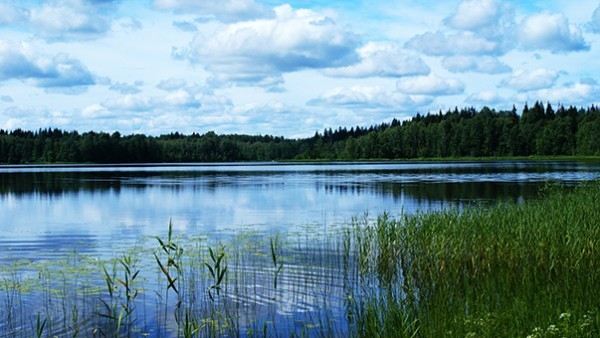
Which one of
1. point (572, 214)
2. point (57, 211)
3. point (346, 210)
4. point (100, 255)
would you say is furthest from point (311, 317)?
point (57, 211)

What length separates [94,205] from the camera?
43.3 meters

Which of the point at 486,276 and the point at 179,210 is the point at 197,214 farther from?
the point at 486,276

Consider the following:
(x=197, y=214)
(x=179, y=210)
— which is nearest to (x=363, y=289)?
(x=197, y=214)

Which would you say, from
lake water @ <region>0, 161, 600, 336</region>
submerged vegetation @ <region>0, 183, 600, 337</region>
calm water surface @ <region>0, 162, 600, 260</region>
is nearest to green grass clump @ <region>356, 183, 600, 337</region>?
submerged vegetation @ <region>0, 183, 600, 337</region>

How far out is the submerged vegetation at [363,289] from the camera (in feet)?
36.3

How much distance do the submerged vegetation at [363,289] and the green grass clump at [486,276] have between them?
0.04 m

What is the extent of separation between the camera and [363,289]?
15508 millimetres

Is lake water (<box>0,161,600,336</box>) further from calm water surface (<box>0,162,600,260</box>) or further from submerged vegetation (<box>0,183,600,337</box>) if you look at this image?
submerged vegetation (<box>0,183,600,337</box>)

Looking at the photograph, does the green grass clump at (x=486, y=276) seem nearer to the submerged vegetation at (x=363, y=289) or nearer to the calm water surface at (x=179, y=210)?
the submerged vegetation at (x=363, y=289)

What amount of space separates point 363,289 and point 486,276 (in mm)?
2859

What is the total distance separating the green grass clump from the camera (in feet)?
33.5

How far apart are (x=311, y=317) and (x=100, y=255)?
11.1 m

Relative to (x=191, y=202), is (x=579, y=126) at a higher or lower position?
higher

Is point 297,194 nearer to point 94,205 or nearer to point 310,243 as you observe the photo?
point 94,205
